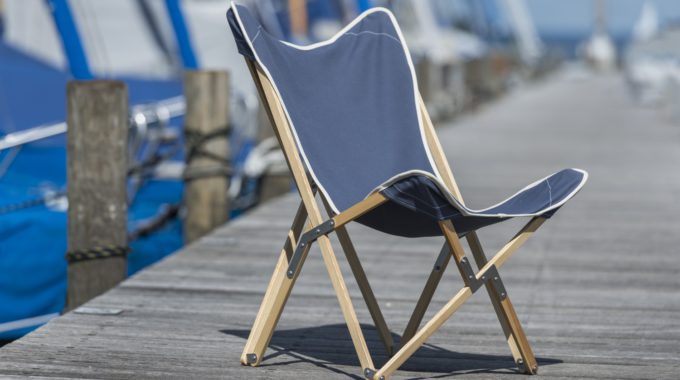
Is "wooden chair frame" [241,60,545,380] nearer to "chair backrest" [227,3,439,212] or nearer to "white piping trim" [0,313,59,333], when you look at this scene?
"chair backrest" [227,3,439,212]

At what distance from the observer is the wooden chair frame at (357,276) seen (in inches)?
140

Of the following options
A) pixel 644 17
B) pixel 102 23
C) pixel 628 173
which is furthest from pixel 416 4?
pixel 644 17

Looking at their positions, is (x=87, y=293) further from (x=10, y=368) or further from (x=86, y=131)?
(x=10, y=368)

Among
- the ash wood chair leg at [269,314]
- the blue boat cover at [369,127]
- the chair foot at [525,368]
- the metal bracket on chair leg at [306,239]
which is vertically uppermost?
the blue boat cover at [369,127]

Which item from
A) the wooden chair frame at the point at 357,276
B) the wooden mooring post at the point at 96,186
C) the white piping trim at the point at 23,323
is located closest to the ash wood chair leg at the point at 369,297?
the wooden chair frame at the point at 357,276

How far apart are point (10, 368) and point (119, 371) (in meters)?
0.33

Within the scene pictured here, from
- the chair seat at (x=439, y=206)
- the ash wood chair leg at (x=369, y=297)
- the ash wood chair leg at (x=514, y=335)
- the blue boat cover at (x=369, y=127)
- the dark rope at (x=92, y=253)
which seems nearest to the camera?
the chair seat at (x=439, y=206)

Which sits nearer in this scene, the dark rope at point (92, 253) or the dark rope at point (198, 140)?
the dark rope at point (92, 253)

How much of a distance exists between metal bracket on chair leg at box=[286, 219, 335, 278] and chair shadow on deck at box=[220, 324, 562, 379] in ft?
1.12

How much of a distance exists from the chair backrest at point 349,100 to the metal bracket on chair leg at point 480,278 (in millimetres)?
407

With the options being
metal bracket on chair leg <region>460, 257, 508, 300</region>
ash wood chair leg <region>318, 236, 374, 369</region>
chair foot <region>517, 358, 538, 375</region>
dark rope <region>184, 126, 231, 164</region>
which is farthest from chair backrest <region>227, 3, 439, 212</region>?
dark rope <region>184, 126, 231, 164</region>

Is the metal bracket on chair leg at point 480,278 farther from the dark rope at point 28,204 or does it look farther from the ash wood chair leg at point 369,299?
the dark rope at point 28,204

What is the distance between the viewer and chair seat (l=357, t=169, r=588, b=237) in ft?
11.1

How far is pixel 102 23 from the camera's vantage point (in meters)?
14.7
